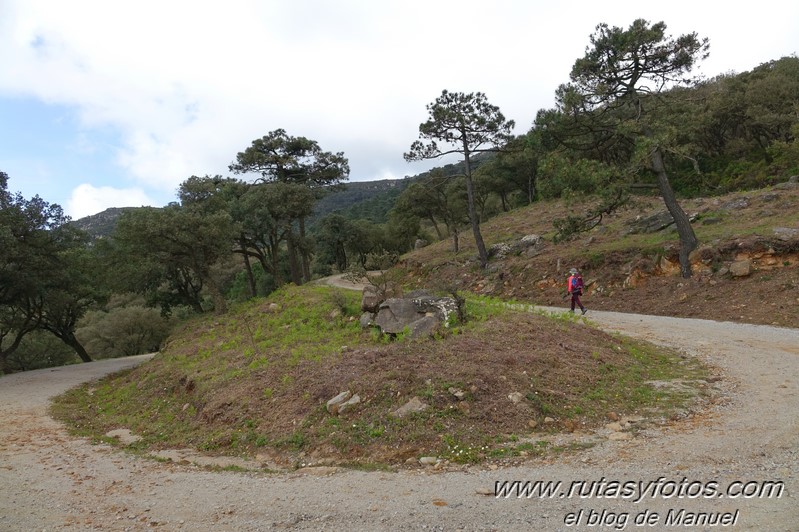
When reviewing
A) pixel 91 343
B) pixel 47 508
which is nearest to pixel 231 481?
pixel 47 508

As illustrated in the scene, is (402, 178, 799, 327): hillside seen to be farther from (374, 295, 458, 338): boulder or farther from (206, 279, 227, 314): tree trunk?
(206, 279, 227, 314): tree trunk

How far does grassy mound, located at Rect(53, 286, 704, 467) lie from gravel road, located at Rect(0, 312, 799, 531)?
659mm

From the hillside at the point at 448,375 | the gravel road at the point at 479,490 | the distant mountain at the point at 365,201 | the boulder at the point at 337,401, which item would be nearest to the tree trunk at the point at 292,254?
the hillside at the point at 448,375

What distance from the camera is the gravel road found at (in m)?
4.27

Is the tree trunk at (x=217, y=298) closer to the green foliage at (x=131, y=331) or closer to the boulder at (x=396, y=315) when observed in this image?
the boulder at (x=396, y=315)

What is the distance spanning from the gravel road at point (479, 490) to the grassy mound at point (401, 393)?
66 cm

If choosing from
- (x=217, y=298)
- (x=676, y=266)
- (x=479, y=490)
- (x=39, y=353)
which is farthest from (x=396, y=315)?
(x=39, y=353)

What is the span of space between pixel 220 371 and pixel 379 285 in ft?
15.4

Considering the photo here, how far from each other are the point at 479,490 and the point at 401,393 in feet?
8.51

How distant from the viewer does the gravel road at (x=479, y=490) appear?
4.27 m

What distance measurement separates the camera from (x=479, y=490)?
16.3 feet

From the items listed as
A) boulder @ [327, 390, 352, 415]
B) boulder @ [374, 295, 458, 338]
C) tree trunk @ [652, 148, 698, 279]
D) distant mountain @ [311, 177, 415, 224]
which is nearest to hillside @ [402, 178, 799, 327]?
tree trunk @ [652, 148, 698, 279]

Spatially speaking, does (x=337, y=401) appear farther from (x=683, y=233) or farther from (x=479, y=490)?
(x=683, y=233)

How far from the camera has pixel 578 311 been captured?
16.7 m
